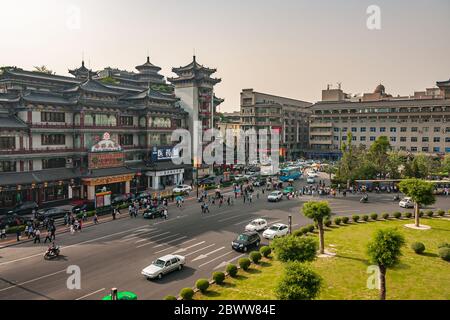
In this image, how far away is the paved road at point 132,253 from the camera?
24.8 metres

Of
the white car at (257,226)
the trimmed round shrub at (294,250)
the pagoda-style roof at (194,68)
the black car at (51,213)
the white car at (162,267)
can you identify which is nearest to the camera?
the trimmed round shrub at (294,250)

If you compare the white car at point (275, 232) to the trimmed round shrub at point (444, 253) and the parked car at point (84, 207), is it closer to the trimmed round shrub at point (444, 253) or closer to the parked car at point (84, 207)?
the trimmed round shrub at point (444, 253)

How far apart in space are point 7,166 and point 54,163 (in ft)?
20.8

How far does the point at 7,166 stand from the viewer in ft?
153

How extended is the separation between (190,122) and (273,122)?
4618cm

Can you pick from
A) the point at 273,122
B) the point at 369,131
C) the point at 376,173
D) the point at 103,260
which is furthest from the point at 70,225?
the point at 369,131

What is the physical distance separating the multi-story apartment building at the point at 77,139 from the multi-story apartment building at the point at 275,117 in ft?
166

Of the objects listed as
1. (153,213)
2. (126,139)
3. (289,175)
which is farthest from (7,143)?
(289,175)

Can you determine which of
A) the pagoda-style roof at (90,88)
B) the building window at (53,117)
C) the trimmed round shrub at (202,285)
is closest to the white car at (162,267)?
the trimmed round shrub at (202,285)

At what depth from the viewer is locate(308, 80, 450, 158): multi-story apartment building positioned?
103 m

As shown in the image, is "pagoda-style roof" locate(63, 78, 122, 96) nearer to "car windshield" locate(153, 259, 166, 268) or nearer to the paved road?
the paved road

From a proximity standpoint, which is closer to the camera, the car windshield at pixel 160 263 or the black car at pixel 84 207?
the car windshield at pixel 160 263

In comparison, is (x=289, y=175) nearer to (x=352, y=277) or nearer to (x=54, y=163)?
(x=54, y=163)

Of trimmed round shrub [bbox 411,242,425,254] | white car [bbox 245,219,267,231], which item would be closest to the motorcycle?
white car [bbox 245,219,267,231]
